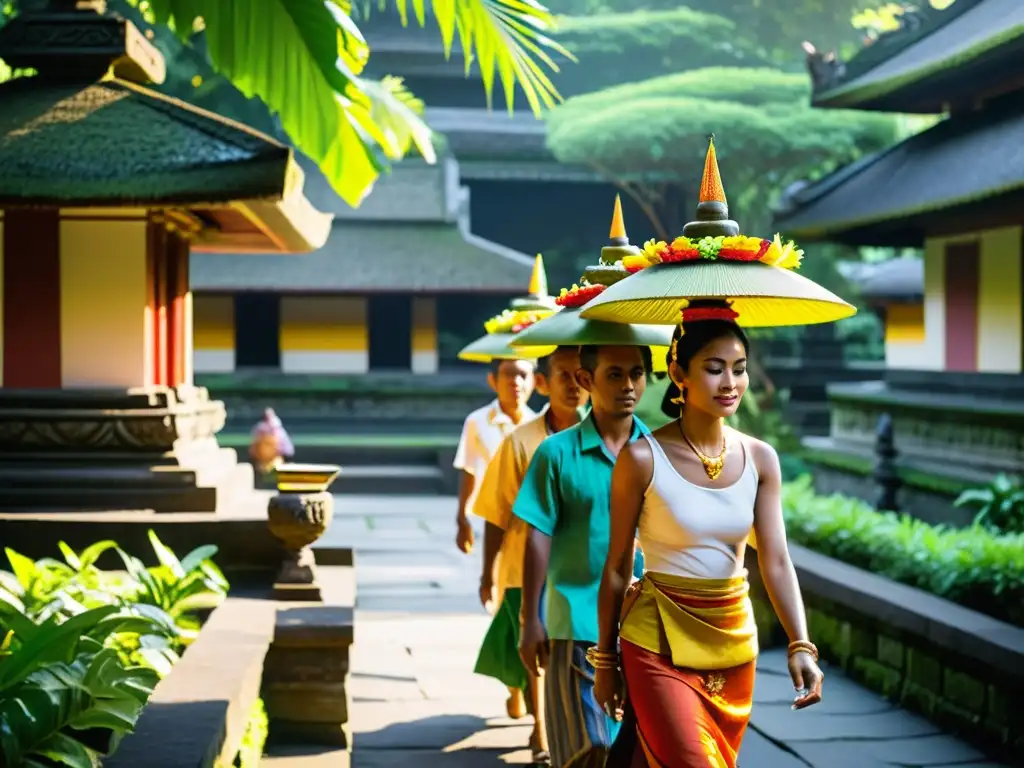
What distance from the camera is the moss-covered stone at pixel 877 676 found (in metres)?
7.13

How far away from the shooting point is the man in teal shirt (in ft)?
15.3

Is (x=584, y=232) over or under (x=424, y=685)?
over

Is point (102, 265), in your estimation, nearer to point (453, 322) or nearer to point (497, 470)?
point (497, 470)

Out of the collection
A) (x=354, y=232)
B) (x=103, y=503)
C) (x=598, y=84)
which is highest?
(x=598, y=84)

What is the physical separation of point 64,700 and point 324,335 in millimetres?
19283

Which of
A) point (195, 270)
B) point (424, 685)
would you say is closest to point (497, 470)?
point (424, 685)

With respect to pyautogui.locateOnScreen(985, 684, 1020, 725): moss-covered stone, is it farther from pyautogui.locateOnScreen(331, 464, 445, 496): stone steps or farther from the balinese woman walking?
pyautogui.locateOnScreen(331, 464, 445, 496): stone steps

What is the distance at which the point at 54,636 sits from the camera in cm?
424

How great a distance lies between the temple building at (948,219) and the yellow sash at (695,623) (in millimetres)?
8434

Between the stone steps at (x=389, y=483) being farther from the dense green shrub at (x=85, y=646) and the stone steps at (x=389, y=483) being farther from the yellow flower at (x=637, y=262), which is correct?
the yellow flower at (x=637, y=262)

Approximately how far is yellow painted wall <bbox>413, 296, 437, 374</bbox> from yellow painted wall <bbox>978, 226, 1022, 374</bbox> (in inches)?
431

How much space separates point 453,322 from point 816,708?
19.1 metres

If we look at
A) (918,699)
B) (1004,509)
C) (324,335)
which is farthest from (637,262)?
(324,335)

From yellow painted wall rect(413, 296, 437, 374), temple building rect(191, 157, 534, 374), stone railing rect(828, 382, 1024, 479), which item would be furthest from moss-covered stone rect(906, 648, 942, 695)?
yellow painted wall rect(413, 296, 437, 374)
